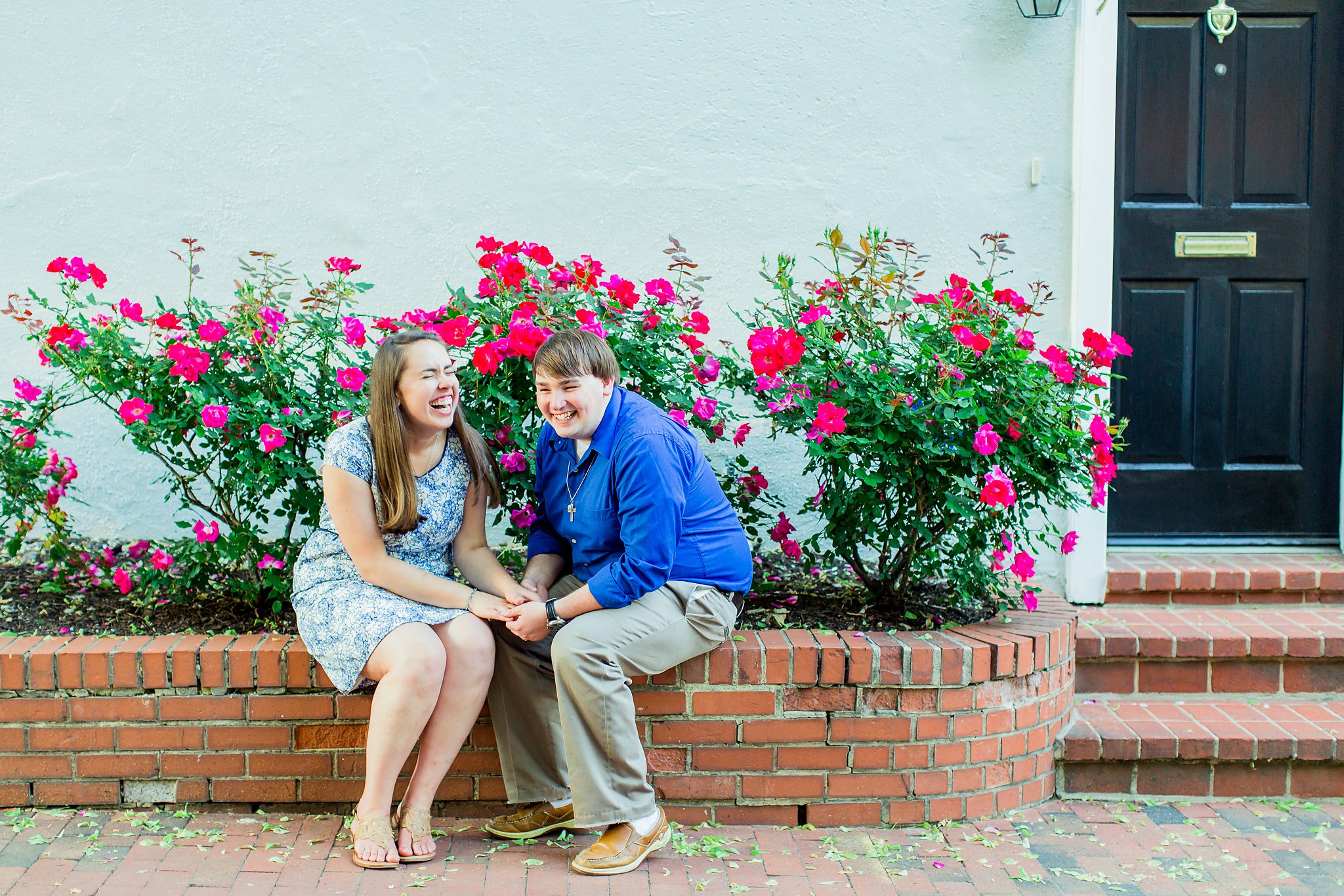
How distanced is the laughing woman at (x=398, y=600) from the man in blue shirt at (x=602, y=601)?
0.14 m

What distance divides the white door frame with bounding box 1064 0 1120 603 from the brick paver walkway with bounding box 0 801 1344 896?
988mm

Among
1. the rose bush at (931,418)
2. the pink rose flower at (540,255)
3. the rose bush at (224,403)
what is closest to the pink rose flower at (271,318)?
the rose bush at (224,403)

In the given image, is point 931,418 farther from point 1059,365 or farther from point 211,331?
point 211,331

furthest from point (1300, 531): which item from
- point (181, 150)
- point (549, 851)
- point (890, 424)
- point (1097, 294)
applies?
point (181, 150)

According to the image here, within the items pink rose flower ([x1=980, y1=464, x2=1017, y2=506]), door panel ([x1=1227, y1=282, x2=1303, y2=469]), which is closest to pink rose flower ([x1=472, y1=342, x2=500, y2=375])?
pink rose flower ([x1=980, y1=464, x2=1017, y2=506])

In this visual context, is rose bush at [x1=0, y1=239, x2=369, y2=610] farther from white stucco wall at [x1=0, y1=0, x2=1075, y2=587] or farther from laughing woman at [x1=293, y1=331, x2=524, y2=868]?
white stucco wall at [x1=0, y1=0, x2=1075, y2=587]

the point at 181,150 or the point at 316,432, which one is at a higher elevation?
the point at 181,150

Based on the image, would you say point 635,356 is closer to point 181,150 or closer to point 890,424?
point 890,424

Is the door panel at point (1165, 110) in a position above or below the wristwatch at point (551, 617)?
above

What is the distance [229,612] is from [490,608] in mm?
1015

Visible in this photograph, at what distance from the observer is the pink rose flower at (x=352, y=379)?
9.34ft

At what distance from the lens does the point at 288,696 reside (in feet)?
8.97

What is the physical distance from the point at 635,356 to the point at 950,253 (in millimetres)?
1408

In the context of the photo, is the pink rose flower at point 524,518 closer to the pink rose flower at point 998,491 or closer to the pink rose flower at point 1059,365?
the pink rose flower at point 998,491
